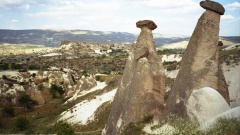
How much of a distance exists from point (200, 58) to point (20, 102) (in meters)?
50.8

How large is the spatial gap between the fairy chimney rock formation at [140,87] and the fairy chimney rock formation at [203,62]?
177 centimetres

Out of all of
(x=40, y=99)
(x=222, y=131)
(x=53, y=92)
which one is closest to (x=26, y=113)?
(x=40, y=99)

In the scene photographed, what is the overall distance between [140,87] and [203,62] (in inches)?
159

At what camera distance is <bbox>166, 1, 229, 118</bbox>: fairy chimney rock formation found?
626 inches

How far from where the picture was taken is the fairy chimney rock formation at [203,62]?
15.9 metres

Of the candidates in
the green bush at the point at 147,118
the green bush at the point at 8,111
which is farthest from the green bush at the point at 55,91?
the green bush at the point at 147,118

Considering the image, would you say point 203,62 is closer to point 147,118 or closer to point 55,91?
point 147,118

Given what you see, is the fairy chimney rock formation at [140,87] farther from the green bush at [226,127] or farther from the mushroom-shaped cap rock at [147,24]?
the green bush at [226,127]

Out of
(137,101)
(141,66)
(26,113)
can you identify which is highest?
(141,66)

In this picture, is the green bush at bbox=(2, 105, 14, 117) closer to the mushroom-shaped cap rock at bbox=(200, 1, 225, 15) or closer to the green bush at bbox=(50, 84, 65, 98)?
the green bush at bbox=(50, 84, 65, 98)

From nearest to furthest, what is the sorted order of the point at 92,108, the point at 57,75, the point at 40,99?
the point at 92,108, the point at 40,99, the point at 57,75

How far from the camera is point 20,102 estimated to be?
59969 millimetres

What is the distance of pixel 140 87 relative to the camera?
704 inches

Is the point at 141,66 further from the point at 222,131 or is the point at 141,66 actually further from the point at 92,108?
the point at 92,108
